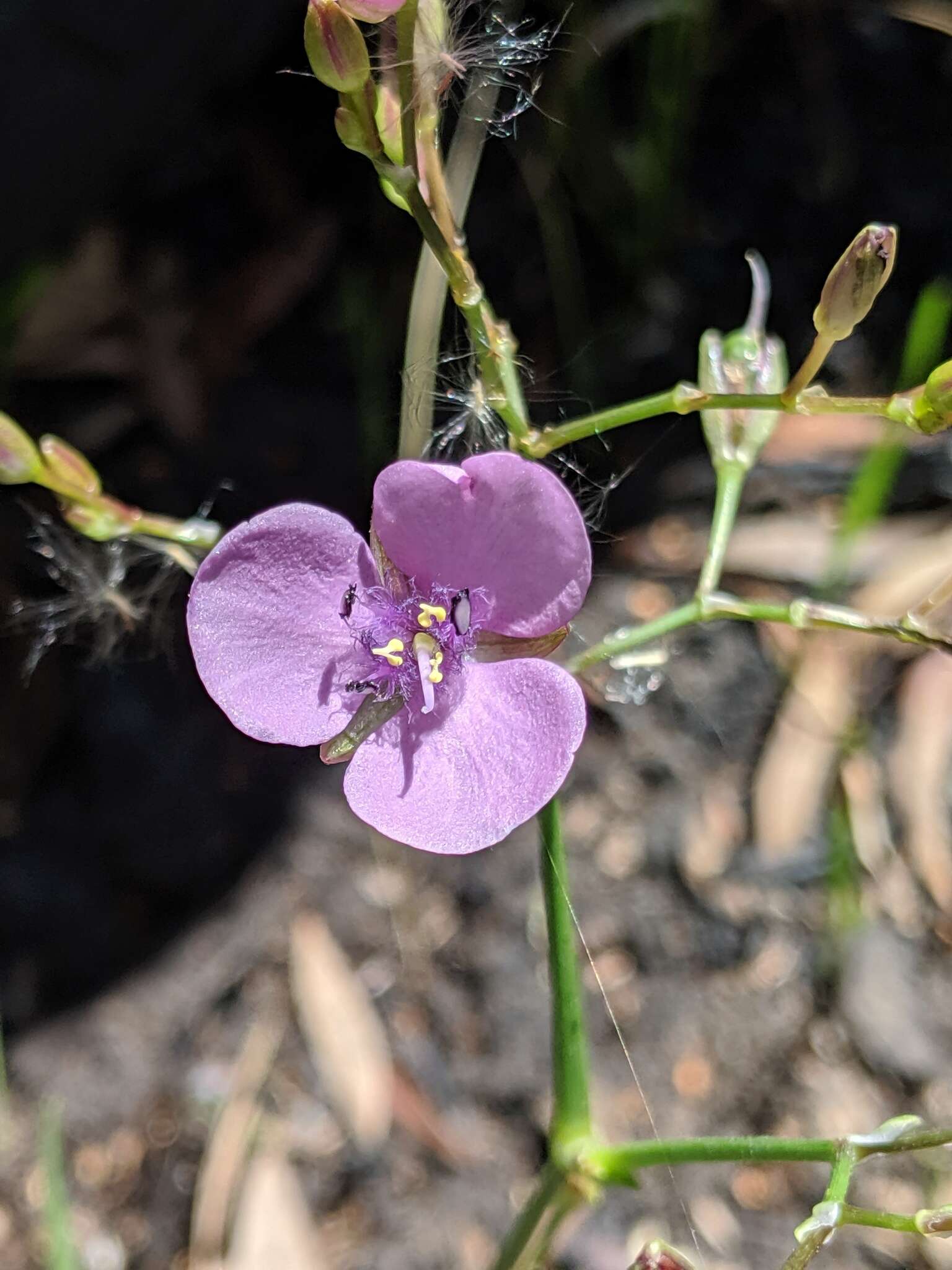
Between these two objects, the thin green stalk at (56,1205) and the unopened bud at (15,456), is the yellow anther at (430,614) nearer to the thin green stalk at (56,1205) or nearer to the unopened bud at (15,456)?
the unopened bud at (15,456)

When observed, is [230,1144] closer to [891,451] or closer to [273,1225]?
[273,1225]

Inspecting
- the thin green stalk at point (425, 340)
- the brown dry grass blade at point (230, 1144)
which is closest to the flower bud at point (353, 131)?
the thin green stalk at point (425, 340)

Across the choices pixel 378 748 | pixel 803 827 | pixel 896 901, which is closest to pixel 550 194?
pixel 803 827

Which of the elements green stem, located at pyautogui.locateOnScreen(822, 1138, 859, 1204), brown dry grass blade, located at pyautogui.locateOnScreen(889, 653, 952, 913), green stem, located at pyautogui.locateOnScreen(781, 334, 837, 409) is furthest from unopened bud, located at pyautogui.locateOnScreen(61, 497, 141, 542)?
brown dry grass blade, located at pyautogui.locateOnScreen(889, 653, 952, 913)

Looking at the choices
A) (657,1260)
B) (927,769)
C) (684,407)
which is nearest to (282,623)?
(684,407)

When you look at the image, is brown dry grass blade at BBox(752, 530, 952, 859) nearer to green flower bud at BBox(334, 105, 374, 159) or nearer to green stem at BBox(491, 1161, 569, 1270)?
green stem at BBox(491, 1161, 569, 1270)

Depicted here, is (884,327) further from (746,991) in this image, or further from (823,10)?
(746,991)
